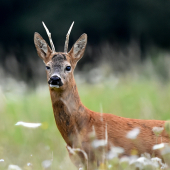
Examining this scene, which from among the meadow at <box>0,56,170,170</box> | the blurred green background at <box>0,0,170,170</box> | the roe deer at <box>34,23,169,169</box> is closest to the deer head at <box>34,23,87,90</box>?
the roe deer at <box>34,23,169,169</box>

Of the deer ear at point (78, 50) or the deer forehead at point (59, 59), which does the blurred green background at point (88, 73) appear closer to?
the deer forehead at point (59, 59)

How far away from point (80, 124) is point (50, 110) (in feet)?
7.30

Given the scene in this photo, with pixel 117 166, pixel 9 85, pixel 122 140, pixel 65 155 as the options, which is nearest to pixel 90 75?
pixel 9 85

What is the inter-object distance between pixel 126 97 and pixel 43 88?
136cm

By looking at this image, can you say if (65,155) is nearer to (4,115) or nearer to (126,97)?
(4,115)

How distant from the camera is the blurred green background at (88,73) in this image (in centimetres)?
543

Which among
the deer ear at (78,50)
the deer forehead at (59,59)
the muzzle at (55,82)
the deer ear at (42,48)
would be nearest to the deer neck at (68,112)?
the muzzle at (55,82)

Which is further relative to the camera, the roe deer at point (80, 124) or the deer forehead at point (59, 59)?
the deer forehead at point (59, 59)

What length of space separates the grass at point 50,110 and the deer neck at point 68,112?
301 millimetres

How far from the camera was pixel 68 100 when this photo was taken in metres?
4.48

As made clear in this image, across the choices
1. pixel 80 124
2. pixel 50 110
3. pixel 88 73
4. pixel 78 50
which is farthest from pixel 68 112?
pixel 88 73

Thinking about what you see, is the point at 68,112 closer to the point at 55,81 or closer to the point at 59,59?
the point at 55,81

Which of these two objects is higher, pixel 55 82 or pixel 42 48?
pixel 42 48

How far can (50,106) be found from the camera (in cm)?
668
